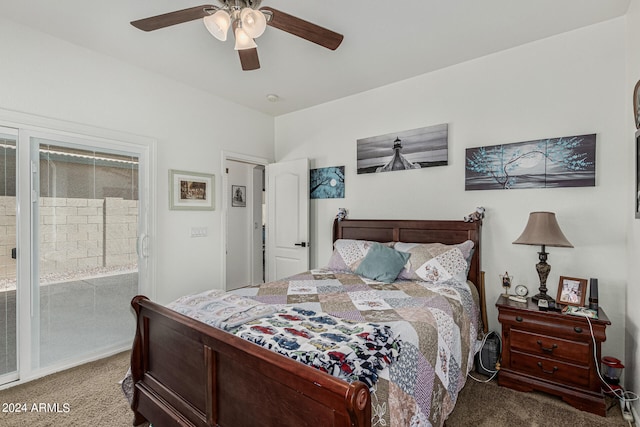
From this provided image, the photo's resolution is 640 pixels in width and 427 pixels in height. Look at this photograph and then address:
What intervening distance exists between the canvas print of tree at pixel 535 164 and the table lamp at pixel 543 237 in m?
0.38

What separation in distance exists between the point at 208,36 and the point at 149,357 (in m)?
2.42

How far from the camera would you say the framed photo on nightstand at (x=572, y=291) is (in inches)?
88.6

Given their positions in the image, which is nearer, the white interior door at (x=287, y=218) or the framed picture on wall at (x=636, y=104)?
the framed picture on wall at (x=636, y=104)

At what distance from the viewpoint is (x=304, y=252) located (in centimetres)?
401

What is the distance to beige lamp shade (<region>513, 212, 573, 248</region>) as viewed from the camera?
2254 millimetres

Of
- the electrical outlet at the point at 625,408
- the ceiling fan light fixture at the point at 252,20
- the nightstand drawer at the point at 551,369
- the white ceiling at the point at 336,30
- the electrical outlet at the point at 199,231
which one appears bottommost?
the electrical outlet at the point at 625,408

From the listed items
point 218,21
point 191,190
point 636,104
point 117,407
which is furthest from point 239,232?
point 636,104

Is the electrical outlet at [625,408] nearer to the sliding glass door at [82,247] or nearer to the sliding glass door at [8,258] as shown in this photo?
the sliding glass door at [82,247]

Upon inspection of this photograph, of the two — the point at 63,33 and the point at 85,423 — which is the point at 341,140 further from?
the point at 85,423

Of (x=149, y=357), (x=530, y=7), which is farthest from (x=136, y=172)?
(x=530, y=7)

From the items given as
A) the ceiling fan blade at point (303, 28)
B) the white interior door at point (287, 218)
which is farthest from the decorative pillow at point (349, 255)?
the ceiling fan blade at point (303, 28)

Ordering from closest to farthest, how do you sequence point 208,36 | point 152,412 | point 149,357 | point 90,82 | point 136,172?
point 152,412, point 149,357, point 208,36, point 90,82, point 136,172

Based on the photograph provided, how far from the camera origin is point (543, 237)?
228 cm

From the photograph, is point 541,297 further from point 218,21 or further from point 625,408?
point 218,21
